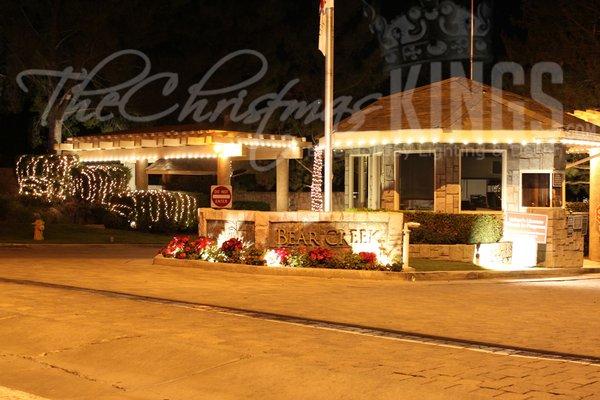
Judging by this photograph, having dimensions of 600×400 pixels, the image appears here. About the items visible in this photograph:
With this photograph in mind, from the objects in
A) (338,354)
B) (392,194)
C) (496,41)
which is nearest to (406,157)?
(392,194)

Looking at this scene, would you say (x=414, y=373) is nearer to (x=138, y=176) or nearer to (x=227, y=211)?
(x=227, y=211)

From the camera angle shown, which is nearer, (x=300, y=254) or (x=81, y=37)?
(x=300, y=254)

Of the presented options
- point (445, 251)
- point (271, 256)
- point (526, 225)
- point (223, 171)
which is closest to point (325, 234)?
point (271, 256)

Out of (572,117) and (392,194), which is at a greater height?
(572,117)

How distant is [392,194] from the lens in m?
25.2

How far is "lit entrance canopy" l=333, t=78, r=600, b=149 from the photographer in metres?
23.5

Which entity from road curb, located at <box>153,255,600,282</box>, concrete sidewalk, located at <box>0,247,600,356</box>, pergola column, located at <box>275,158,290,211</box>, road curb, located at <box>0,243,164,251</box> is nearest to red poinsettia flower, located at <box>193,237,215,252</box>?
road curb, located at <box>153,255,600,282</box>

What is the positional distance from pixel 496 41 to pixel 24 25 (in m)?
26.6

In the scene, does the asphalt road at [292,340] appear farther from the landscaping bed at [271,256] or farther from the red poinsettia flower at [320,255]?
the red poinsettia flower at [320,255]

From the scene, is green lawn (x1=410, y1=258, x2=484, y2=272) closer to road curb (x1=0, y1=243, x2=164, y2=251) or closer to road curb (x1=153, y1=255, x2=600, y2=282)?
road curb (x1=153, y1=255, x2=600, y2=282)

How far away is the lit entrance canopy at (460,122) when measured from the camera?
23.5 m

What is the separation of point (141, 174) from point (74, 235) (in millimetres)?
6209

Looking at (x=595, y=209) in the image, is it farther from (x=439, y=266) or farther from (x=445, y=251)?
(x=439, y=266)

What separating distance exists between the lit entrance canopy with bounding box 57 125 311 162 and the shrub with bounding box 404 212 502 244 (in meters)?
9.68
